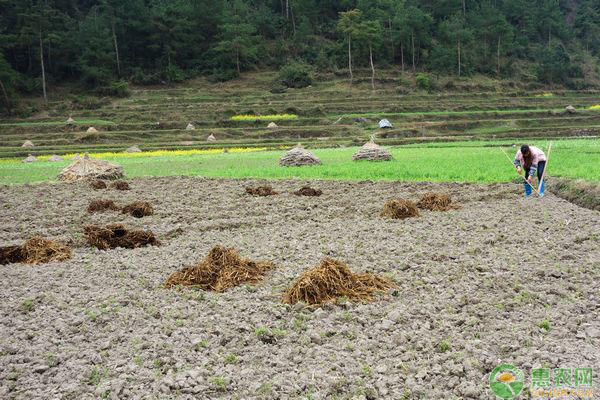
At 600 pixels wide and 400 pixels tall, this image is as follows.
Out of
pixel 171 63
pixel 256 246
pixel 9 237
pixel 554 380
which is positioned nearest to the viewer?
pixel 554 380

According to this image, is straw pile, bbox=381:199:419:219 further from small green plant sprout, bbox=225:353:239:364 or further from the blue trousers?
small green plant sprout, bbox=225:353:239:364

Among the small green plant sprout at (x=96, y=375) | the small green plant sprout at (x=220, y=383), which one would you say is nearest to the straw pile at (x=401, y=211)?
the small green plant sprout at (x=220, y=383)

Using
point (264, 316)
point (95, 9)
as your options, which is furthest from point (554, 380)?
point (95, 9)

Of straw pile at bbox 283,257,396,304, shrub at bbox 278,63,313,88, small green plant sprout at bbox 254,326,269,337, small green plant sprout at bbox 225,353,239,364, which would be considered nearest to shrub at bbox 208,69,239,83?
shrub at bbox 278,63,313,88

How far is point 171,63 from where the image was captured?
205 feet

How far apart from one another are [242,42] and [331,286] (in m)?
56.4

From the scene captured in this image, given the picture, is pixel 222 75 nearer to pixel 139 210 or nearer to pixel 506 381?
pixel 139 210

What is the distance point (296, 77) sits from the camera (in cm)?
5691

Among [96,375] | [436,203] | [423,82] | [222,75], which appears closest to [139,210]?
[436,203]

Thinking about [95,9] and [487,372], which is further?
[95,9]

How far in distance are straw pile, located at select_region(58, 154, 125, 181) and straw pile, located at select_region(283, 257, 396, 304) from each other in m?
15.1

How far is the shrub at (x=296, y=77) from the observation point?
56.9 m

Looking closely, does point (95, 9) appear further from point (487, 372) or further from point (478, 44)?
point (487, 372)

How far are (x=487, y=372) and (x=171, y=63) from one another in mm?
62858
